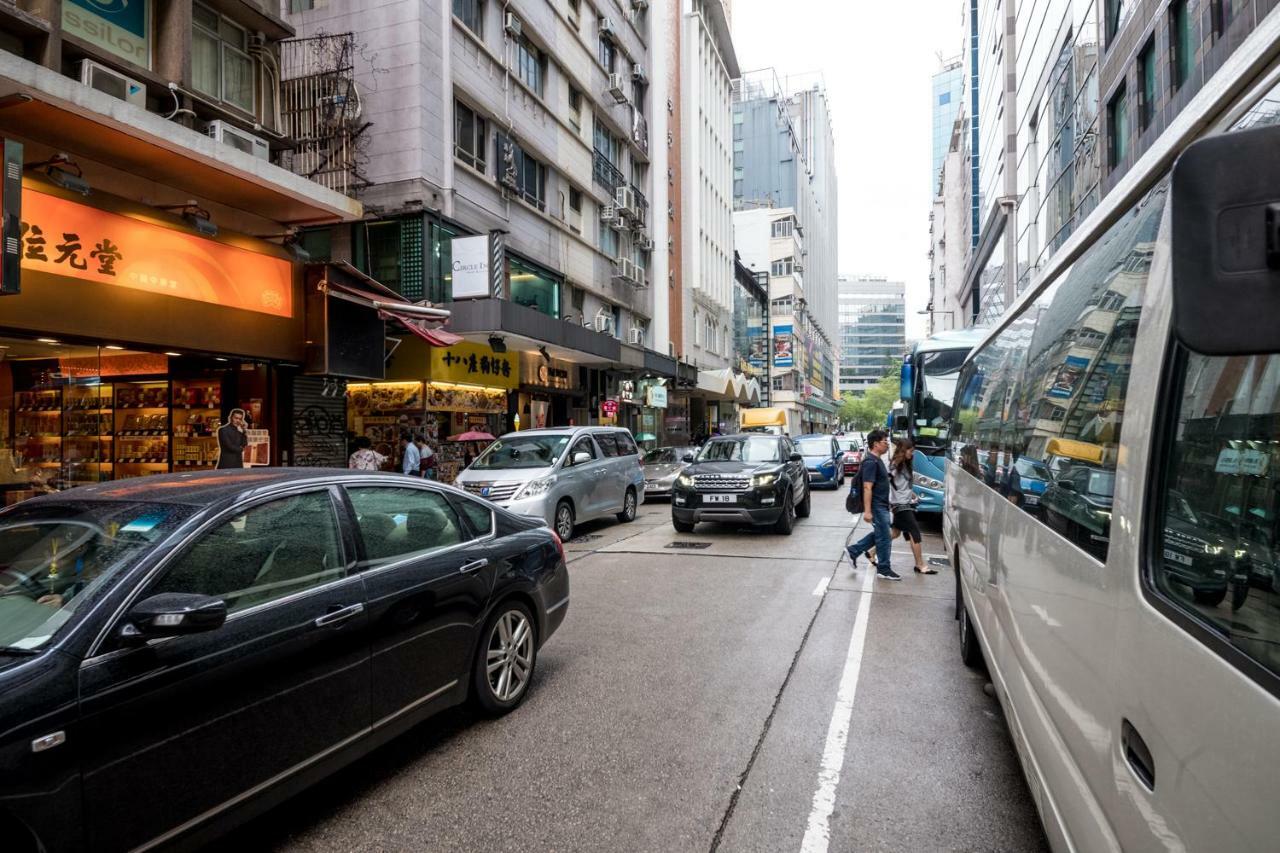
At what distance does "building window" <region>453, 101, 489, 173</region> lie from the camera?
56.5ft

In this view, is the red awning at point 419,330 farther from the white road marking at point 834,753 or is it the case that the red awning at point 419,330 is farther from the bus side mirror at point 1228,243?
the bus side mirror at point 1228,243

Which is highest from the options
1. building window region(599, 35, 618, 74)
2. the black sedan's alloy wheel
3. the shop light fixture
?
building window region(599, 35, 618, 74)

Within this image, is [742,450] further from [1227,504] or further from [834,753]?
[1227,504]

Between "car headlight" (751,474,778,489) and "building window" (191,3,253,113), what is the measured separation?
9855 millimetres

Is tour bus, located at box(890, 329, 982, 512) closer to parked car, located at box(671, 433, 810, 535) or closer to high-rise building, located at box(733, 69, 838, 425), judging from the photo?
parked car, located at box(671, 433, 810, 535)

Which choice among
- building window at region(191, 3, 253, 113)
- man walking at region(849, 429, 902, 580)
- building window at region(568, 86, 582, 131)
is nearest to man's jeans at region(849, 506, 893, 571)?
man walking at region(849, 429, 902, 580)

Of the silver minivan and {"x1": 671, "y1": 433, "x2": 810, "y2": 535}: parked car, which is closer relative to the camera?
the silver minivan

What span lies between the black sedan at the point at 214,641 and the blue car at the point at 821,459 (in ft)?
55.0

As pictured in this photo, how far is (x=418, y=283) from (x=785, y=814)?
14.5 m

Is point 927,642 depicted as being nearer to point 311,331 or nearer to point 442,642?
point 442,642

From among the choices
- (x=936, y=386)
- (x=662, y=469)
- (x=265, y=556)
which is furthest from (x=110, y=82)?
(x=936, y=386)

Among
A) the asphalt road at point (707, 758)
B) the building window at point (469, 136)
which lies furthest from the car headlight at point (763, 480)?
the building window at point (469, 136)

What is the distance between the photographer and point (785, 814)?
10.4 ft

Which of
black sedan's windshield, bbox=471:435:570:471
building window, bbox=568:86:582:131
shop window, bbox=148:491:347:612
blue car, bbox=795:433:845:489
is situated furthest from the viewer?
building window, bbox=568:86:582:131
